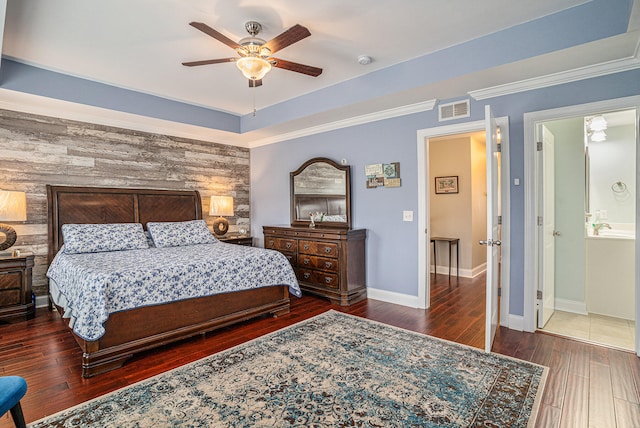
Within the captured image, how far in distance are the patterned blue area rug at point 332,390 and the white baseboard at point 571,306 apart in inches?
71.3

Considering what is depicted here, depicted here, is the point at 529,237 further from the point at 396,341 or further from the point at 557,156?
the point at 396,341

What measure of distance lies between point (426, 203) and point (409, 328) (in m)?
1.46

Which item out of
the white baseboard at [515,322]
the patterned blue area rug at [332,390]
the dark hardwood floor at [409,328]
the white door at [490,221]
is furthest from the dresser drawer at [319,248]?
the white baseboard at [515,322]

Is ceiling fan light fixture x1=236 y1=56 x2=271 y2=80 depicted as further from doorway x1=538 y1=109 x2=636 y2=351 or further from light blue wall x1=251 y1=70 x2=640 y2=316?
doorway x1=538 y1=109 x2=636 y2=351

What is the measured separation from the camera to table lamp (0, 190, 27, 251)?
11.3 ft

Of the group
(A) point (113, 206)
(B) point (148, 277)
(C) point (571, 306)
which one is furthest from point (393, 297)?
(A) point (113, 206)

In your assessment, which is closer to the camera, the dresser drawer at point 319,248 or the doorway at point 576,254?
the doorway at point 576,254

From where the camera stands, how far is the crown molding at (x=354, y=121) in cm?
383

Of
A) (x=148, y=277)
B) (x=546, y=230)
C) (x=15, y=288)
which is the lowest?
(x=15, y=288)

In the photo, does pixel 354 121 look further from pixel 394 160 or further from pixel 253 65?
pixel 253 65

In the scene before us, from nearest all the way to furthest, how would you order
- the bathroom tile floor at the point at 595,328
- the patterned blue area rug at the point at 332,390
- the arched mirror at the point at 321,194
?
the patterned blue area rug at the point at 332,390 < the bathroom tile floor at the point at 595,328 < the arched mirror at the point at 321,194

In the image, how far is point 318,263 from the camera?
432cm

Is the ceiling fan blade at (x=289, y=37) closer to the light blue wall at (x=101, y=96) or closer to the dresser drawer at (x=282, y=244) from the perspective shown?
the light blue wall at (x=101, y=96)

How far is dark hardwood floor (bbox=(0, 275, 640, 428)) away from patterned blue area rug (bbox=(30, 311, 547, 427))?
6.1 inches
